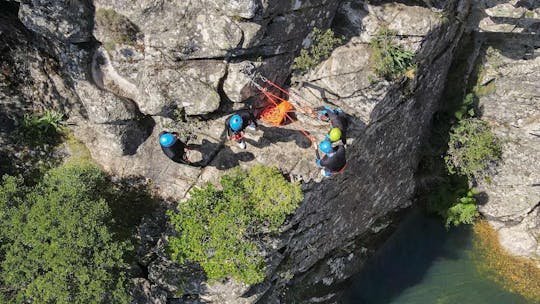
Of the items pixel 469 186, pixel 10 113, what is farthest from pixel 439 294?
pixel 10 113

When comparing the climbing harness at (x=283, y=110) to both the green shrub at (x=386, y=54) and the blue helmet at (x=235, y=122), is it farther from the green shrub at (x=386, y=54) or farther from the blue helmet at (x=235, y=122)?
the green shrub at (x=386, y=54)

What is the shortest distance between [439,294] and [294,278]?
7.60 meters

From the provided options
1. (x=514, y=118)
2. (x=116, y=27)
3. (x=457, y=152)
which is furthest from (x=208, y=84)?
(x=514, y=118)

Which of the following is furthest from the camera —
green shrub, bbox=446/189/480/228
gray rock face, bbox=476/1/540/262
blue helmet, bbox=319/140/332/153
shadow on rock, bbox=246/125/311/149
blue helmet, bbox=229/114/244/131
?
green shrub, bbox=446/189/480/228

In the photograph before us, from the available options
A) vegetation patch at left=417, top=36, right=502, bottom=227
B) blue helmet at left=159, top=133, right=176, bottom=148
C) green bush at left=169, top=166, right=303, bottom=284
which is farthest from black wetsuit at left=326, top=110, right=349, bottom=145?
vegetation patch at left=417, top=36, right=502, bottom=227

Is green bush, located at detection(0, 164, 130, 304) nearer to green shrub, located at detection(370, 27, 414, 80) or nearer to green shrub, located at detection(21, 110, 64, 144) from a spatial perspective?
green shrub, located at detection(21, 110, 64, 144)

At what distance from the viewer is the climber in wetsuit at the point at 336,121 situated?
39.8 feet

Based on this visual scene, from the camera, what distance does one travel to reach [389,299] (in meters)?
19.8

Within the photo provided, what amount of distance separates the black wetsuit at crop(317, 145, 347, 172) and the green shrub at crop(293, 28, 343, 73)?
290cm

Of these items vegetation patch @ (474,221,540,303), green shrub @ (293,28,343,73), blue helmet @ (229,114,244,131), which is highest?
green shrub @ (293,28,343,73)

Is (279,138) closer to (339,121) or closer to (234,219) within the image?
(339,121)

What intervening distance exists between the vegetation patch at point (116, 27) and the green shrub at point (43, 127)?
10.4 ft

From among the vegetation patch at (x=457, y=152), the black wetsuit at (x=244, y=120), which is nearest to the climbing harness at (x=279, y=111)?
the black wetsuit at (x=244, y=120)

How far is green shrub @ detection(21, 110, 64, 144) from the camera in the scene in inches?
548
